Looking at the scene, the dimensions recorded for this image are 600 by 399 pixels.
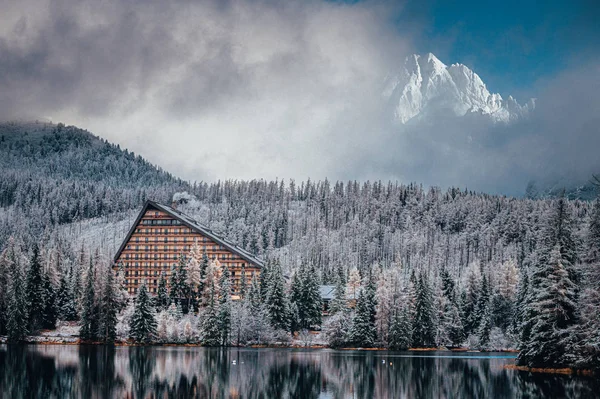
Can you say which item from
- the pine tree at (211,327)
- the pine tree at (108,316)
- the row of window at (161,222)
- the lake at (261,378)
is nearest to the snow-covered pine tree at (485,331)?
the lake at (261,378)

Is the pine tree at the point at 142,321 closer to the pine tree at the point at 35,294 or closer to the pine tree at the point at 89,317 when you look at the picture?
the pine tree at the point at 89,317

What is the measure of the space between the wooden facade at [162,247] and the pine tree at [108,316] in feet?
179

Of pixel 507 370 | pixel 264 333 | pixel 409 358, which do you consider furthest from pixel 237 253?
pixel 507 370

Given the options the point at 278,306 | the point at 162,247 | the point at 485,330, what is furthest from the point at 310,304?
the point at 162,247

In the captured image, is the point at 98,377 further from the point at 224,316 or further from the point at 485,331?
the point at 485,331

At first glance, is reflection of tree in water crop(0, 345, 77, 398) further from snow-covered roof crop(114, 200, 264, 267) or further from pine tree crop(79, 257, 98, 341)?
snow-covered roof crop(114, 200, 264, 267)

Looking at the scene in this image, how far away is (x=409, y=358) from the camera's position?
109 meters

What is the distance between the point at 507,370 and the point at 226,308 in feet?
188

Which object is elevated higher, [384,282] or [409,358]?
[384,282]

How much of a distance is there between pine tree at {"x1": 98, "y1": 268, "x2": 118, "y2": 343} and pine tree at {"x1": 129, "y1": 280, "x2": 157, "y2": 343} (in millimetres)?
3577

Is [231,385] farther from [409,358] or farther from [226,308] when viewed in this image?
[226,308]

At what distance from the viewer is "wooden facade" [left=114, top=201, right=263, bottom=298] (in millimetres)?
189500

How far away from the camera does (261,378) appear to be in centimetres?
7544

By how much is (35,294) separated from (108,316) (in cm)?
1688
